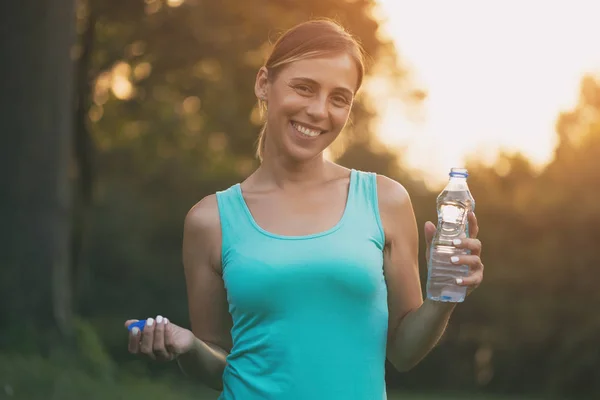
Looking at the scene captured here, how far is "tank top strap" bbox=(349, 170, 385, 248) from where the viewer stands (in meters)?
3.52

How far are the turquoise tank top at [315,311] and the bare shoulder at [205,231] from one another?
195mm

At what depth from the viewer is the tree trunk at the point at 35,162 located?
40.4 feet

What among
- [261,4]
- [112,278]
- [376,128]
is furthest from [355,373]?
[376,128]

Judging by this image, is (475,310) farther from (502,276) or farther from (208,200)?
(208,200)

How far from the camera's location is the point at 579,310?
20484 millimetres

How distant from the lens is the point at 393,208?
11.9ft

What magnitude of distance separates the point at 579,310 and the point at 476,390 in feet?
9.09

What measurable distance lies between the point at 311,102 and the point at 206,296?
0.78 meters

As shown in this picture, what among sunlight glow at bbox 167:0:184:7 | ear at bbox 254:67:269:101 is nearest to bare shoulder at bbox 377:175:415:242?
ear at bbox 254:67:269:101

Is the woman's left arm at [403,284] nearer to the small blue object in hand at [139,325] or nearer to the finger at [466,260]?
the finger at [466,260]

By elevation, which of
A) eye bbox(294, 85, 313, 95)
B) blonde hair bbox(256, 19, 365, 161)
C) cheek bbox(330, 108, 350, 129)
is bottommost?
cheek bbox(330, 108, 350, 129)

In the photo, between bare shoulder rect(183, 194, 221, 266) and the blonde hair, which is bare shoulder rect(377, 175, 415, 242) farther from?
bare shoulder rect(183, 194, 221, 266)

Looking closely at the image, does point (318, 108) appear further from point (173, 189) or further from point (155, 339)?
point (173, 189)

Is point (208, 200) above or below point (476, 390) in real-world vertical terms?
above
